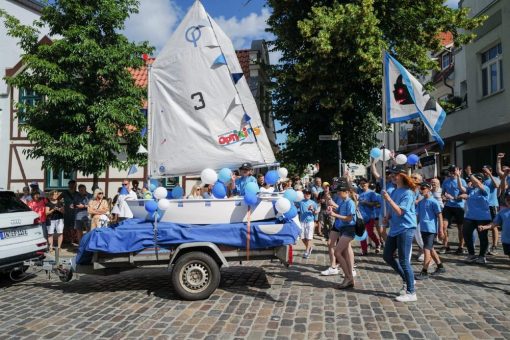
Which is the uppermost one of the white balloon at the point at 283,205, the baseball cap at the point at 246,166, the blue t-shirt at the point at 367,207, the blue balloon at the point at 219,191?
the baseball cap at the point at 246,166

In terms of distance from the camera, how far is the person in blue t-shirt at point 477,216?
843cm

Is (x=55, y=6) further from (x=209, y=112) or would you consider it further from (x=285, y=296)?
(x=285, y=296)

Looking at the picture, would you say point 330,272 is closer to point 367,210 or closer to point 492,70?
point 367,210

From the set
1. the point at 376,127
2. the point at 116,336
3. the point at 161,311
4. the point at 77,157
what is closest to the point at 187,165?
the point at 161,311

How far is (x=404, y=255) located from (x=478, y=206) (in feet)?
12.1

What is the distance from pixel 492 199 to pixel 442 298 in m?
4.45

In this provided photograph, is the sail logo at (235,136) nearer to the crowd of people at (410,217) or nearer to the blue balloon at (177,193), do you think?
the blue balloon at (177,193)

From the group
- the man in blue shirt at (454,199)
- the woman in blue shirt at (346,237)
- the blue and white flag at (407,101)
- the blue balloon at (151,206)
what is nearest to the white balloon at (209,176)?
the blue balloon at (151,206)

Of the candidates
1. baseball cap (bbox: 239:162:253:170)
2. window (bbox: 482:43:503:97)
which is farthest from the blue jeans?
window (bbox: 482:43:503:97)

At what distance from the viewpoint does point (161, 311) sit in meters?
5.51

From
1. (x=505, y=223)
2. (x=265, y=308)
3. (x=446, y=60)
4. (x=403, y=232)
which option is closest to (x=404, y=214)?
(x=403, y=232)

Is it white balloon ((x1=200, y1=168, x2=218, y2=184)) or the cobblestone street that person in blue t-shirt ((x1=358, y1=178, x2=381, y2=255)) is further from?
white balloon ((x1=200, y1=168, x2=218, y2=184))

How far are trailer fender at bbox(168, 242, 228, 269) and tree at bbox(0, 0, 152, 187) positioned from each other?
587 cm

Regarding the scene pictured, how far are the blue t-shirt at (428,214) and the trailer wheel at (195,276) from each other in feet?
12.2
